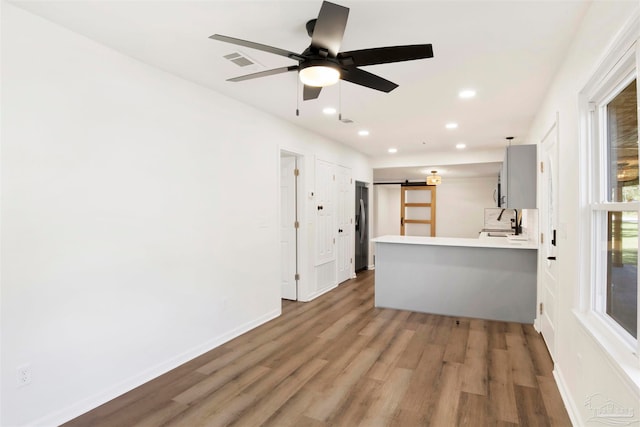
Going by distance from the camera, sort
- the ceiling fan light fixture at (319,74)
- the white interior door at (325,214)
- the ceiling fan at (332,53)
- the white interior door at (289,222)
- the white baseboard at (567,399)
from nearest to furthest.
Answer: the ceiling fan at (332,53) < the ceiling fan light fixture at (319,74) < the white baseboard at (567,399) < the white interior door at (289,222) < the white interior door at (325,214)

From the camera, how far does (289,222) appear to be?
5.07 m

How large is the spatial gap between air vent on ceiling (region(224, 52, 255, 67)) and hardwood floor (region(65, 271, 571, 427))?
2.51 meters

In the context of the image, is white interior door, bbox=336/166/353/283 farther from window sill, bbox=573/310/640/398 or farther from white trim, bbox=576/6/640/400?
window sill, bbox=573/310/640/398

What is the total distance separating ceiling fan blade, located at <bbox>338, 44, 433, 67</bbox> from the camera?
1.85 meters

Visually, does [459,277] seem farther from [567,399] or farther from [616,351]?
[616,351]

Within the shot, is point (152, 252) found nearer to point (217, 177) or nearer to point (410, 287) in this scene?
point (217, 177)

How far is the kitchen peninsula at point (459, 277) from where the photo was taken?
4.17m

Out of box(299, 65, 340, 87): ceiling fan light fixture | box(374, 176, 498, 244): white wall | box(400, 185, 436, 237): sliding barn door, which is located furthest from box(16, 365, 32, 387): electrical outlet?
box(400, 185, 436, 237): sliding barn door

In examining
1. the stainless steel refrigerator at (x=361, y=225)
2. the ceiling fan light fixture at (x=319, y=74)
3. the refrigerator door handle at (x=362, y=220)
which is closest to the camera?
the ceiling fan light fixture at (x=319, y=74)

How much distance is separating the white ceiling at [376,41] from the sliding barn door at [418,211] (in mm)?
6711

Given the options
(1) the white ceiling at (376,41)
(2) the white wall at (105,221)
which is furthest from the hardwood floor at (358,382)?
(1) the white ceiling at (376,41)

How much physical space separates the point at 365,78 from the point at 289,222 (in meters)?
3.07

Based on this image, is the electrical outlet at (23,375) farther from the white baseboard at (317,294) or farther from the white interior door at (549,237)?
the white interior door at (549,237)

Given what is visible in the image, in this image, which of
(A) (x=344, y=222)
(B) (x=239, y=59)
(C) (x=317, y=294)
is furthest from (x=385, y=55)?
(A) (x=344, y=222)
